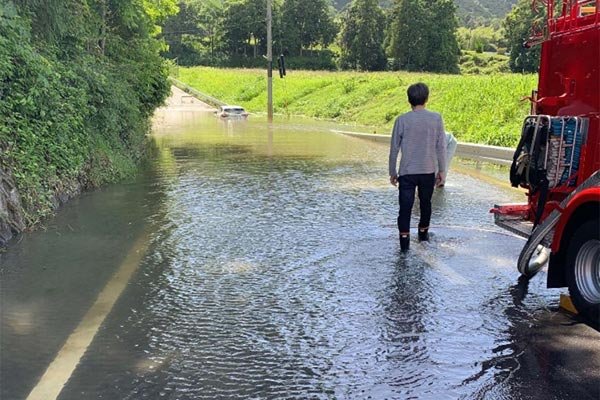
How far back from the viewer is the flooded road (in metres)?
3.95

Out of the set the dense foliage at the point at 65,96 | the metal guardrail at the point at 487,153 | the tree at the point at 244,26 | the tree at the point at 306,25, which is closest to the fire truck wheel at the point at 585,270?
the dense foliage at the point at 65,96

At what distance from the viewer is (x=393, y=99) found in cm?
3484

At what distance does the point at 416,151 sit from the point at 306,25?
103 meters

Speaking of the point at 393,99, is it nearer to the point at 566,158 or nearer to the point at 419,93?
the point at 419,93

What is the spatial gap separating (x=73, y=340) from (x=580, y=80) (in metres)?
4.70

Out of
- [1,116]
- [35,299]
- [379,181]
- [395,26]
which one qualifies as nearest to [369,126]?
[379,181]

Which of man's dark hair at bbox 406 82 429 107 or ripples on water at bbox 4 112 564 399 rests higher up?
man's dark hair at bbox 406 82 429 107

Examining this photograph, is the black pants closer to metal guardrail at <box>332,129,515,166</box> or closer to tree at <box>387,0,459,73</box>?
metal guardrail at <box>332,129,515,166</box>

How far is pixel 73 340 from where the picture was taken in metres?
4.56

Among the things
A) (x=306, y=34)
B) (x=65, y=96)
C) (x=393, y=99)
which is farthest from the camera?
(x=306, y=34)

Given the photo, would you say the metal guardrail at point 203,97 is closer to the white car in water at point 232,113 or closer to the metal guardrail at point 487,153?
the white car in water at point 232,113

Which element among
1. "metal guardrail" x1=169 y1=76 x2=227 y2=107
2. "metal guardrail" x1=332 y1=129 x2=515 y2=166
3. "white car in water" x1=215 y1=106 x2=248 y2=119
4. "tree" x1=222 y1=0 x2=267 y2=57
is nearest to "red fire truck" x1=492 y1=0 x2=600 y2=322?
"metal guardrail" x1=332 y1=129 x2=515 y2=166

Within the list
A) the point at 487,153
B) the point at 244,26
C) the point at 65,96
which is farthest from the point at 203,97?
the point at 244,26

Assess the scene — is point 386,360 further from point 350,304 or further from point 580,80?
point 580,80
